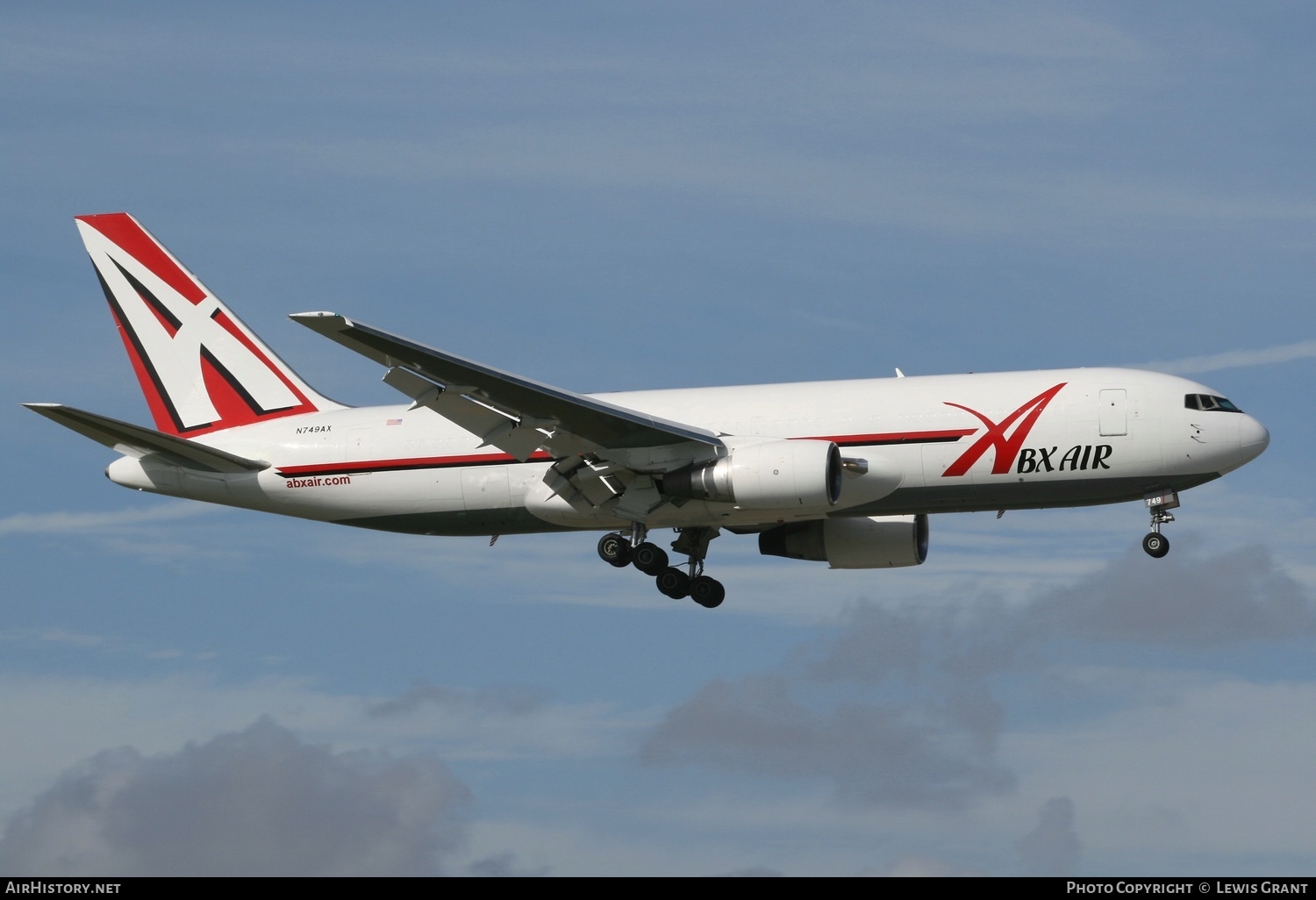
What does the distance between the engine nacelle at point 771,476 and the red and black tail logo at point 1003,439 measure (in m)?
2.97

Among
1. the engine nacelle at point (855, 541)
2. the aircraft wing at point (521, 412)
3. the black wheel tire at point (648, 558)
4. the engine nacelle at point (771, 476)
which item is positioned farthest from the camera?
the engine nacelle at point (855, 541)

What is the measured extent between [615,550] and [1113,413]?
41.9ft

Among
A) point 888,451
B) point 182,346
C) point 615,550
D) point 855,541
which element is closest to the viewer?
point 888,451

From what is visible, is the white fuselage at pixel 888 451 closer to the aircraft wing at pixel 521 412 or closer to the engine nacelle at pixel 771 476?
the engine nacelle at pixel 771 476

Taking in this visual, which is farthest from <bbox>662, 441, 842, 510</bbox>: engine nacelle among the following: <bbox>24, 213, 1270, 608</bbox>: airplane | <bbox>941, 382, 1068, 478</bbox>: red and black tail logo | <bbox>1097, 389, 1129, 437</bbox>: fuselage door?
<bbox>1097, 389, 1129, 437</bbox>: fuselage door

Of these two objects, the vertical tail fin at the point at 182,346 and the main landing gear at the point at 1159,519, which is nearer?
the main landing gear at the point at 1159,519

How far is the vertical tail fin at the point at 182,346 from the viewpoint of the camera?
51.1 m

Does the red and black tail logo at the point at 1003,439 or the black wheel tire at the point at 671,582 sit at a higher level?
the red and black tail logo at the point at 1003,439

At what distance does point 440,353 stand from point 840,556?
1563 cm

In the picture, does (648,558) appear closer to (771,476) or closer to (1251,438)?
(771,476)

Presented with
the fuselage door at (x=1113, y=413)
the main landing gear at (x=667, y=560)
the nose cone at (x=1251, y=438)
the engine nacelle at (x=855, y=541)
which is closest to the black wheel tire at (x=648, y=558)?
the main landing gear at (x=667, y=560)

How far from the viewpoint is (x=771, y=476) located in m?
43.4

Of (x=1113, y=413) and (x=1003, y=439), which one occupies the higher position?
(x=1113, y=413)

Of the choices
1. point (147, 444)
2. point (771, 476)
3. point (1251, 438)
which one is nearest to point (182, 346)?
point (147, 444)
